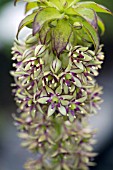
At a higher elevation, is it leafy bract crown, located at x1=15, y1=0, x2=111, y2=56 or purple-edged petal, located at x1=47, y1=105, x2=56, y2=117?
leafy bract crown, located at x1=15, y1=0, x2=111, y2=56

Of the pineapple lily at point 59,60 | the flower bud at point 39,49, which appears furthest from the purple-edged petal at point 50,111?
the flower bud at point 39,49

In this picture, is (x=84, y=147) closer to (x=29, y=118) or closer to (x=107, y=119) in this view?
(x=29, y=118)

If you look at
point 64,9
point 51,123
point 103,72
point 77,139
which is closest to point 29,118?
point 51,123

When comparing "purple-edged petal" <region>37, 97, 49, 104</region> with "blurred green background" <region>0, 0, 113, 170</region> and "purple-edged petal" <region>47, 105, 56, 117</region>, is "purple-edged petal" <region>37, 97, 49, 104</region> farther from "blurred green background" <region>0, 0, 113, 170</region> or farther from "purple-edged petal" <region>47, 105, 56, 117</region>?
"blurred green background" <region>0, 0, 113, 170</region>

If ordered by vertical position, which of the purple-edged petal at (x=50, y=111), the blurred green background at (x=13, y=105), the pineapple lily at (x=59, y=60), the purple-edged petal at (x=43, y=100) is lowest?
the blurred green background at (x=13, y=105)

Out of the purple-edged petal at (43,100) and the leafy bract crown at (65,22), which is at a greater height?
the leafy bract crown at (65,22)

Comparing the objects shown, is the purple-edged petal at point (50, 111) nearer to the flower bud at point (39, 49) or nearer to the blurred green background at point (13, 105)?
the flower bud at point (39, 49)

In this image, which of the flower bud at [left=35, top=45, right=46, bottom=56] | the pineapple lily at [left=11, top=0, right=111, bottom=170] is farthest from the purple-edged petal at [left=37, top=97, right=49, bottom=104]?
the flower bud at [left=35, top=45, right=46, bottom=56]
